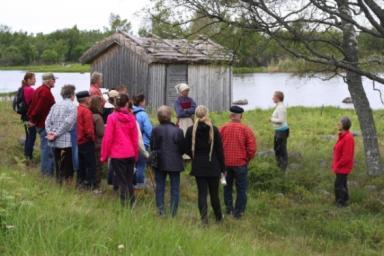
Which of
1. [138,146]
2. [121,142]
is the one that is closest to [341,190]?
[138,146]

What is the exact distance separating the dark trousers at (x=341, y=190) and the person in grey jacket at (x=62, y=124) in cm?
453

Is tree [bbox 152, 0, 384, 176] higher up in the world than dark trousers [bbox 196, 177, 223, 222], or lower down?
higher up

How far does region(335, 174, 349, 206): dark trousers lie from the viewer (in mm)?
9845

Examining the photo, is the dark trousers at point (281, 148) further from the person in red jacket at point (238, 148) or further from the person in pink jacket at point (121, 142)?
the person in pink jacket at point (121, 142)

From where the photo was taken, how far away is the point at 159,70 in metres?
21.5

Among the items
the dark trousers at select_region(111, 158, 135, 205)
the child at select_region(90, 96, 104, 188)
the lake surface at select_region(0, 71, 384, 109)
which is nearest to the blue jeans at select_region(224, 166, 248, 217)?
the dark trousers at select_region(111, 158, 135, 205)

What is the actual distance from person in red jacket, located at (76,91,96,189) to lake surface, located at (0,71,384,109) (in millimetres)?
21205

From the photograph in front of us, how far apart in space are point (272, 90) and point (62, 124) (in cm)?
3560

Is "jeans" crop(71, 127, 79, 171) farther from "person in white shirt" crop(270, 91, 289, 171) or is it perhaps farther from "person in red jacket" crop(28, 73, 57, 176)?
"person in white shirt" crop(270, 91, 289, 171)

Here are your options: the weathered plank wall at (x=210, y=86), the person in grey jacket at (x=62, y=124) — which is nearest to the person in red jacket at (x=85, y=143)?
the person in grey jacket at (x=62, y=124)

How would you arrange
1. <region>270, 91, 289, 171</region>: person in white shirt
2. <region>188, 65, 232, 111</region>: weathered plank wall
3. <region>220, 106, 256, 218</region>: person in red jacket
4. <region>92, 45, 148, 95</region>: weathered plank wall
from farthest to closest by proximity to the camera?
1. <region>188, 65, 232, 111</region>: weathered plank wall
2. <region>92, 45, 148, 95</region>: weathered plank wall
3. <region>270, 91, 289, 171</region>: person in white shirt
4. <region>220, 106, 256, 218</region>: person in red jacket

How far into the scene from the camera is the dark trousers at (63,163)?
871cm

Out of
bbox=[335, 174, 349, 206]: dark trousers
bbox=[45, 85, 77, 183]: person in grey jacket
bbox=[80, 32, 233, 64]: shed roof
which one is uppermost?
bbox=[80, 32, 233, 64]: shed roof

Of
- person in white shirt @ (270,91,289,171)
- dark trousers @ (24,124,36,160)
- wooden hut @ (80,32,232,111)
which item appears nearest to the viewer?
dark trousers @ (24,124,36,160)
